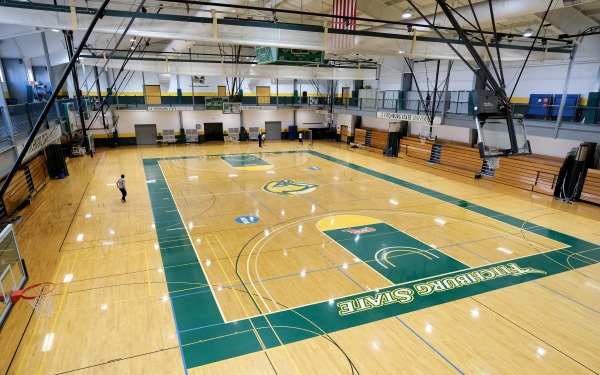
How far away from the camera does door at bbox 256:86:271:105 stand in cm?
3812

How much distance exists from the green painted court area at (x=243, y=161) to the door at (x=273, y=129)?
10.5m

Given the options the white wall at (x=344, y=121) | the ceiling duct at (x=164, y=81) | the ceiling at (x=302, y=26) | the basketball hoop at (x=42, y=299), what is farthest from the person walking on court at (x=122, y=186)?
the white wall at (x=344, y=121)

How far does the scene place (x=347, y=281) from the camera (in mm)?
9711

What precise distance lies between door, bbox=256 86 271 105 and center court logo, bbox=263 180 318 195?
1972 cm

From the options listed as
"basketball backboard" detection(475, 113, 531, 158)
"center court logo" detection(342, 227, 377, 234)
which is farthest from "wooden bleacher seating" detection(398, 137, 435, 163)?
"basketball backboard" detection(475, 113, 531, 158)

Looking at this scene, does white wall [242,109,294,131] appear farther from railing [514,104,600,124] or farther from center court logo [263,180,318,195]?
railing [514,104,600,124]

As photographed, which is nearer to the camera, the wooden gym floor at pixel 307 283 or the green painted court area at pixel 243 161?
the wooden gym floor at pixel 307 283

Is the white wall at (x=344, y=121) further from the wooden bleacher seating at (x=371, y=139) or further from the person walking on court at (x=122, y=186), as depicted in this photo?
the person walking on court at (x=122, y=186)

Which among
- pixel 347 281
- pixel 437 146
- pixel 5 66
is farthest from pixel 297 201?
pixel 5 66

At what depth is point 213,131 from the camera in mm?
37250

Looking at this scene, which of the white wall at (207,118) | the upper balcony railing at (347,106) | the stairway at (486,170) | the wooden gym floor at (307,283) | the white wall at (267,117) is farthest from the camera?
the white wall at (267,117)

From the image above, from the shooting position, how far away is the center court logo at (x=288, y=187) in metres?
18.9

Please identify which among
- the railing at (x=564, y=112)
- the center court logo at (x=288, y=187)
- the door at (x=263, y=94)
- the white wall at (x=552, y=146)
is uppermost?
the door at (x=263, y=94)

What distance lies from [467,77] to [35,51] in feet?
96.9
